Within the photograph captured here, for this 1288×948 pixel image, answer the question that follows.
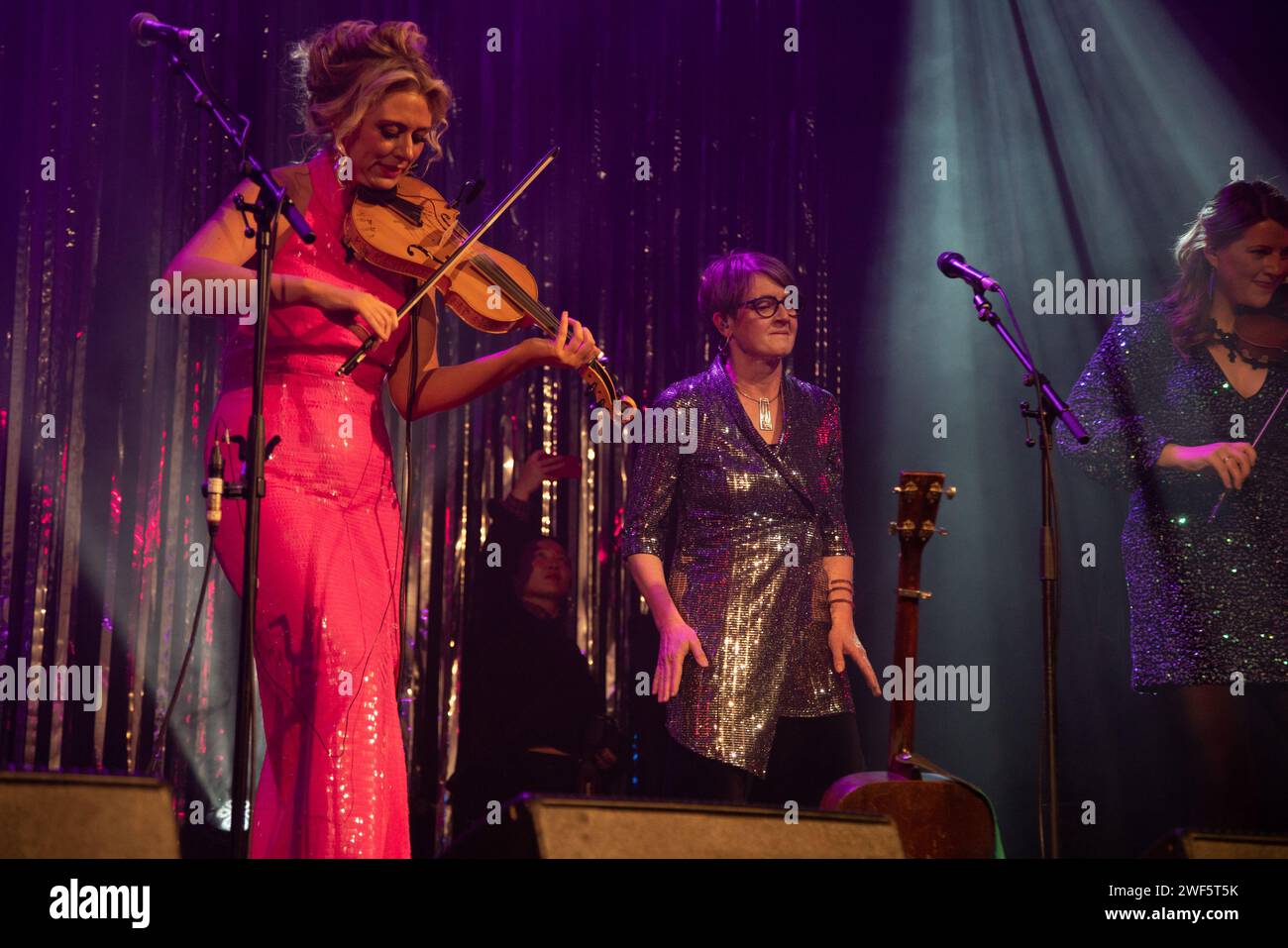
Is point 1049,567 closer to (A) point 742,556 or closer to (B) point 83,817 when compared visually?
(A) point 742,556

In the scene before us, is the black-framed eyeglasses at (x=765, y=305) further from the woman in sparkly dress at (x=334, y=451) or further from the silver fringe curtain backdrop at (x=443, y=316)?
the woman in sparkly dress at (x=334, y=451)

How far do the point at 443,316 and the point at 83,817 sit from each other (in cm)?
292

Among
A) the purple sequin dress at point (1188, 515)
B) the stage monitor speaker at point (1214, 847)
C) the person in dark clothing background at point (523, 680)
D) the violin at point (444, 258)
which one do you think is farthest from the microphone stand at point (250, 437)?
the purple sequin dress at point (1188, 515)

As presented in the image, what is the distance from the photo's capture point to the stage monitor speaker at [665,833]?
173 centimetres

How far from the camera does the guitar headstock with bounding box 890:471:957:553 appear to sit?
11.1ft

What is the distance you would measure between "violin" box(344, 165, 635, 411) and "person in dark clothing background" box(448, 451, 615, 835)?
1.17 m

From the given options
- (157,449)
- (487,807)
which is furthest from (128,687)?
(487,807)

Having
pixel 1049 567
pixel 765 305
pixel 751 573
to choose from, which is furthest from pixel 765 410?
pixel 1049 567

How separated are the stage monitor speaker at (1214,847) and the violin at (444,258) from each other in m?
1.60

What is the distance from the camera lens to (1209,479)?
12.1 feet
